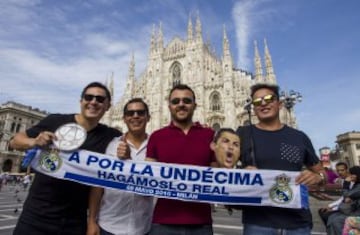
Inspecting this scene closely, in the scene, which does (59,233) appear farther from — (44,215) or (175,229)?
(175,229)

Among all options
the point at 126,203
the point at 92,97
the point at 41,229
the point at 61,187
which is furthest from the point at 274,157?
the point at 41,229

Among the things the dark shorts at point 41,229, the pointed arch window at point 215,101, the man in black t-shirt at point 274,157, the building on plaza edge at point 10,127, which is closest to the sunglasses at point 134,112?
the man in black t-shirt at point 274,157

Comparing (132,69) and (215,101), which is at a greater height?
(132,69)

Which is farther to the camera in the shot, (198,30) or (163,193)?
(198,30)

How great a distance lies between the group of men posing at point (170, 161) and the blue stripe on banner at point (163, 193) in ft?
0.19

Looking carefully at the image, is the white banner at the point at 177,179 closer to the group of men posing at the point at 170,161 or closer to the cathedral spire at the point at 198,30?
the group of men posing at the point at 170,161

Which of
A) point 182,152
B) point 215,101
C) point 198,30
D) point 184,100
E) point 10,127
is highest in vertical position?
point 198,30

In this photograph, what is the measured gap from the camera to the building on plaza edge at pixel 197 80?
34719 millimetres

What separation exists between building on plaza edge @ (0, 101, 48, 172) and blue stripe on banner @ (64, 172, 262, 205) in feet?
139

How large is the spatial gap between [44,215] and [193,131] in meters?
1.62

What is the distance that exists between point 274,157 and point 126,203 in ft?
5.20

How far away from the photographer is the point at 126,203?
2670 mm

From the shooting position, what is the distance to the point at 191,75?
1510 inches

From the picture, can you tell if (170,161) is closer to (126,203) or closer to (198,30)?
(126,203)
